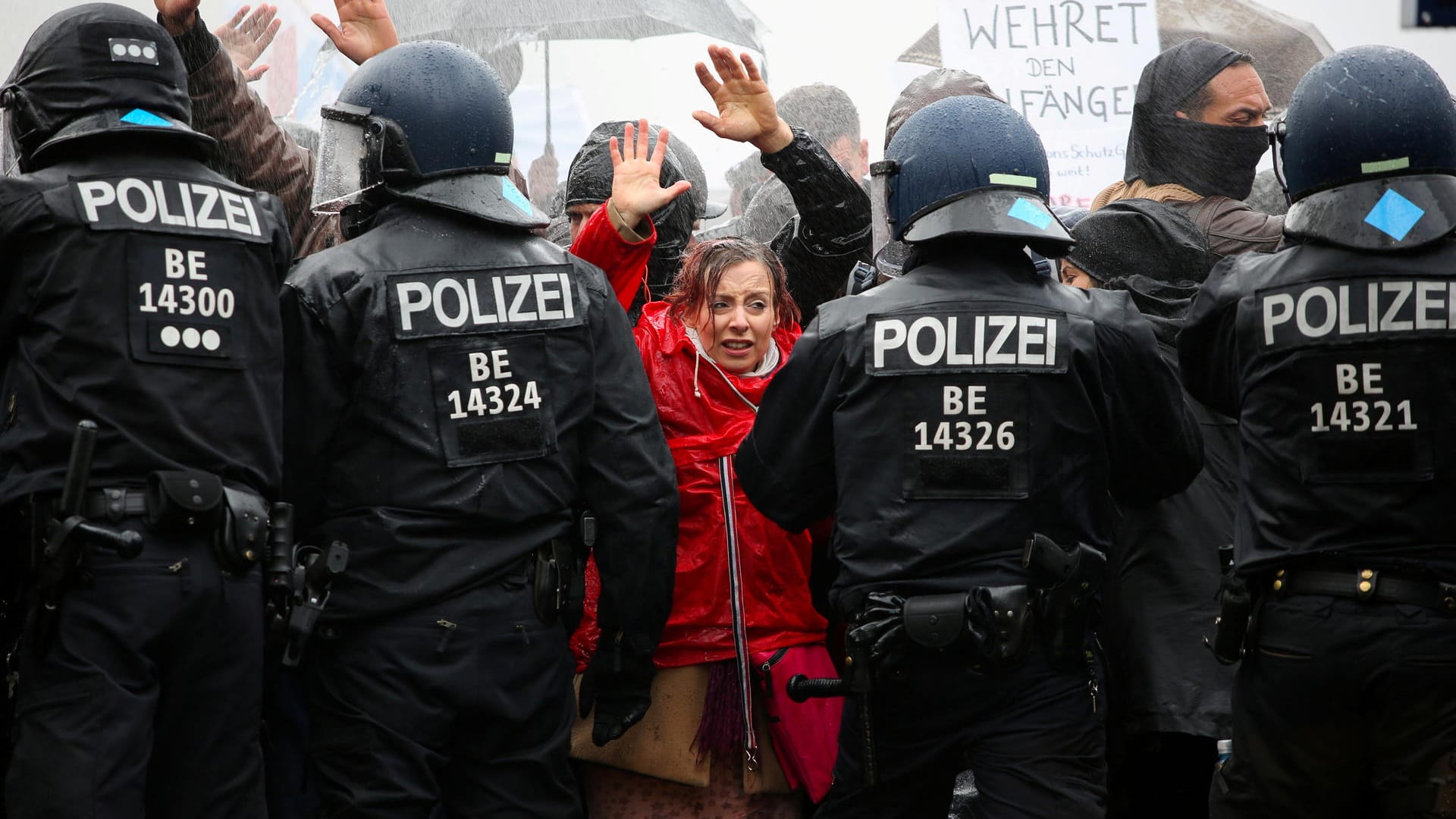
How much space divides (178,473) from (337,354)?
20.8 inches

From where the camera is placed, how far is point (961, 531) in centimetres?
370

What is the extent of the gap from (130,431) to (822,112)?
14.0 feet

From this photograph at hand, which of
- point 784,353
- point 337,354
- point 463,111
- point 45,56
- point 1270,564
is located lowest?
point 1270,564

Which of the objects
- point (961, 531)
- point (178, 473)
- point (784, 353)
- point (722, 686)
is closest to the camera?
point (178, 473)

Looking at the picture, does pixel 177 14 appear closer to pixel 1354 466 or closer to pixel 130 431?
pixel 130 431

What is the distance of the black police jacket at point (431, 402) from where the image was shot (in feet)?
12.4

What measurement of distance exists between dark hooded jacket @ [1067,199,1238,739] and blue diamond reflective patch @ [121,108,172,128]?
2.60 m

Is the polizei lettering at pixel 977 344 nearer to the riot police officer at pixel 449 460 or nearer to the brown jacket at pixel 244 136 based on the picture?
the riot police officer at pixel 449 460

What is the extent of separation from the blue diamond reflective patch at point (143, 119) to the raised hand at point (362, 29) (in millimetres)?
1421

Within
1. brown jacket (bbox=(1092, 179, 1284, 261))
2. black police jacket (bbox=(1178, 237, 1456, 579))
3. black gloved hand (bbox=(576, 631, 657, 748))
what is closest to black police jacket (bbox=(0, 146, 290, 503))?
black gloved hand (bbox=(576, 631, 657, 748))

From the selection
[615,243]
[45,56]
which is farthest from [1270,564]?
[45,56]

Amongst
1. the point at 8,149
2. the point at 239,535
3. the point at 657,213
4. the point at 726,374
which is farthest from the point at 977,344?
the point at 8,149

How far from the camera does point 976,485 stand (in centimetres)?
371

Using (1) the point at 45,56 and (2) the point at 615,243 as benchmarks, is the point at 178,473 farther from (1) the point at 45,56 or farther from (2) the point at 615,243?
(2) the point at 615,243
